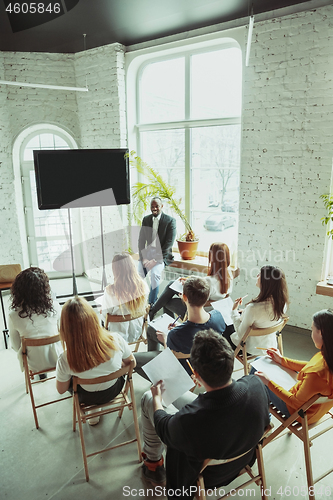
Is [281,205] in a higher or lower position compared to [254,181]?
lower

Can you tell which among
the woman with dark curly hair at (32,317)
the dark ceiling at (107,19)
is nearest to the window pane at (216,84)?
the dark ceiling at (107,19)

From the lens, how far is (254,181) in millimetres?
4422

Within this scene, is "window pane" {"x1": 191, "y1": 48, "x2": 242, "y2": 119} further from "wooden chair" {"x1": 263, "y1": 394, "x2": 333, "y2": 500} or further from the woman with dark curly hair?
"wooden chair" {"x1": 263, "y1": 394, "x2": 333, "y2": 500}

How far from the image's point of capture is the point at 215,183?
5098 mm

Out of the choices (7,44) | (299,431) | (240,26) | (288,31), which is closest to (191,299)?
→ (299,431)

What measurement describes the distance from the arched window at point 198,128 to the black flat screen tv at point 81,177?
3.08 feet

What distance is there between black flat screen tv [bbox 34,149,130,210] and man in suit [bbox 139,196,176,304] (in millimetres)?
446

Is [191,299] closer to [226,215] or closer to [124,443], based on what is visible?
[124,443]

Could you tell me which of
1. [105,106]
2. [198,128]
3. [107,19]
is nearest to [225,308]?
[198,128]

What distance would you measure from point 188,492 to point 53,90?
5.58m

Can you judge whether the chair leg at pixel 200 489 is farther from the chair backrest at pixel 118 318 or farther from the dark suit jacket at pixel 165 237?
the dark suit jacket at pixel 165 237

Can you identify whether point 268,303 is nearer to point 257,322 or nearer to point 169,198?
point 257,322

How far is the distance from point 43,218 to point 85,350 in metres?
4.31

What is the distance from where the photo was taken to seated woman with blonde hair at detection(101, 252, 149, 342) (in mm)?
3102
